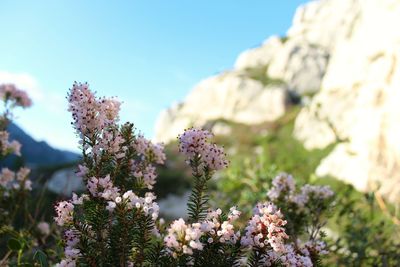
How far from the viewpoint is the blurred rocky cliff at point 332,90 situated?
3469cm

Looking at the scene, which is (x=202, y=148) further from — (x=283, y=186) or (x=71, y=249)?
(x=283, y=186)

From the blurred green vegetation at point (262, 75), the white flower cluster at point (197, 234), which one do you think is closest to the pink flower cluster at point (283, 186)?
the white flower cluster at point (197, 234)

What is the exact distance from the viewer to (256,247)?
326cm

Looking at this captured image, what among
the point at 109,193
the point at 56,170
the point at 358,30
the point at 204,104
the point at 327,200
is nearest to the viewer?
the point at 109,193

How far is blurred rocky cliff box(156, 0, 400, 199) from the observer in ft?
114

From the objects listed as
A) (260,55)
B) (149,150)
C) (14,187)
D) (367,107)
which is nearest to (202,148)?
(149,150)

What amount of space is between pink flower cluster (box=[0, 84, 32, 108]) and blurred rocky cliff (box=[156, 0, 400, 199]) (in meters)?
6.88

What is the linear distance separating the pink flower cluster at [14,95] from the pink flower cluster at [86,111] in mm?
4733

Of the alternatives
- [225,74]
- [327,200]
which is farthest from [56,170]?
[225,74]

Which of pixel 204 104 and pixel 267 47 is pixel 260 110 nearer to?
pixel 204 104

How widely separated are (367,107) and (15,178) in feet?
111

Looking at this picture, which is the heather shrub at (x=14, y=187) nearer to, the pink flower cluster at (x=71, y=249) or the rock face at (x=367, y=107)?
the pink flower cluster at (x=71, y=249)

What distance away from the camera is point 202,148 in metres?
3.83

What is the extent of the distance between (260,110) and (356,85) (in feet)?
86.7
